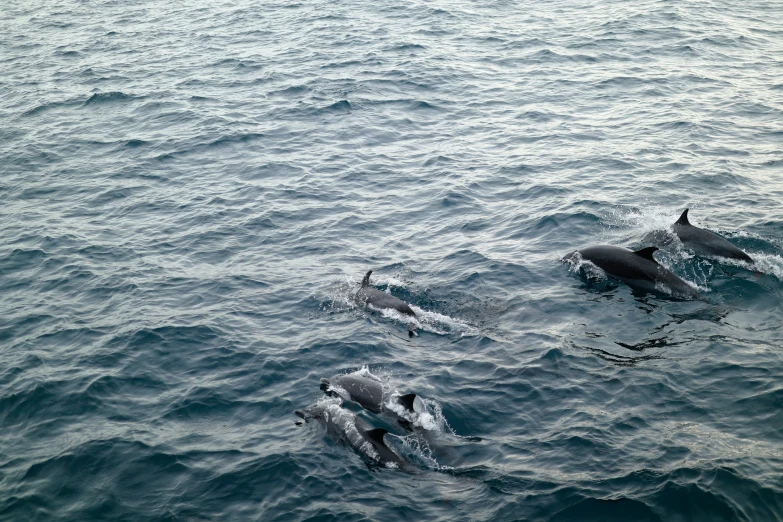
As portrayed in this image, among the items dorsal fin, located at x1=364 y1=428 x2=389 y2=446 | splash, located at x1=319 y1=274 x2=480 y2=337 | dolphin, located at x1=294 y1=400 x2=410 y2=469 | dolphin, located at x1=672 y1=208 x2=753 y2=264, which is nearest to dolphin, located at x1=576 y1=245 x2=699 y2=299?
dolphin, located at x1=672 y1=208 x2=753 y2=264

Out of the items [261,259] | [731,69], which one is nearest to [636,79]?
[731,69]

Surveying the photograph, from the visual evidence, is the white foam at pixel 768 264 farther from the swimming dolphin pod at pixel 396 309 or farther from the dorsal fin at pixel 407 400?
the dorsal fin at pixel 407 400

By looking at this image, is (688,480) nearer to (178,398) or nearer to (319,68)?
(178,398)

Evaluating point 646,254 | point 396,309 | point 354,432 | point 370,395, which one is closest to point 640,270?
point 646,254

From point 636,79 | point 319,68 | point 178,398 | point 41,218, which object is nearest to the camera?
point 178,398

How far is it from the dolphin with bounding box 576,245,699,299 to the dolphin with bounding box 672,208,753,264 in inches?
A: 55.6

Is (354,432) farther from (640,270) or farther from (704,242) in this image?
(704,242)

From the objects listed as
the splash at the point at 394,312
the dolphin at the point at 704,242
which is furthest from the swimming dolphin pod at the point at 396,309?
the splash at the point at 394,312

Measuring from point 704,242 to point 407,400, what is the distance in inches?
347

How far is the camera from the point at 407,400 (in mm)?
12125

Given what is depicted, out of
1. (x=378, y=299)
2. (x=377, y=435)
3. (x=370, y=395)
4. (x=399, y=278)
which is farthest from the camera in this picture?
(x=399, y=278)

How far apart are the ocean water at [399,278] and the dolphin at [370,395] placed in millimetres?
242

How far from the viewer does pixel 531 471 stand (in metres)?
11.0

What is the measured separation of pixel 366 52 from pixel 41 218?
18701 millimetres
